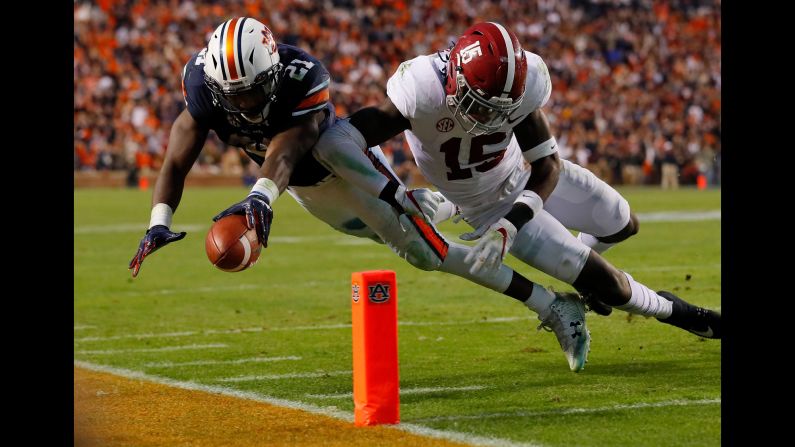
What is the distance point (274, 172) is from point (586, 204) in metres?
1.71

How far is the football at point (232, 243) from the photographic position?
4.23 m

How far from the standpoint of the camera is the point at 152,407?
4551mm

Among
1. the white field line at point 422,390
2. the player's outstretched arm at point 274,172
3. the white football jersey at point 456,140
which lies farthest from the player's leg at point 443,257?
the white field line at point 422,390

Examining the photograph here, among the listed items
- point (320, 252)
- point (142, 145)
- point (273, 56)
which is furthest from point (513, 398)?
point (142, 145)

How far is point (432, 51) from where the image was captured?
24531 mm

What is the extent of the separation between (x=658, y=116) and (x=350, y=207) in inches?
798

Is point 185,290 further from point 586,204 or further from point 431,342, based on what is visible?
point 586,204

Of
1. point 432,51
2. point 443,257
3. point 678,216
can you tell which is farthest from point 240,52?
point 432,51

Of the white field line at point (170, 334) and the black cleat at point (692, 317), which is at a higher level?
the black cleat at point (692, 317)

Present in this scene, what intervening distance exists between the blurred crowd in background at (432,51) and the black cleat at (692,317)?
16.1m

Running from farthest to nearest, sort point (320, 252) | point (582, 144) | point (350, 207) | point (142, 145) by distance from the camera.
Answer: point (582, 144)
point (142, 145)
point (320, 252)
point (350, 207)

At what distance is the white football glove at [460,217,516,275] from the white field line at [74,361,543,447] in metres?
0.88

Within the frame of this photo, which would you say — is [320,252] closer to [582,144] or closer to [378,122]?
[378,122]

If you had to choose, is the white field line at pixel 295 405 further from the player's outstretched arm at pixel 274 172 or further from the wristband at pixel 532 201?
the wristband at pixel 532 201
